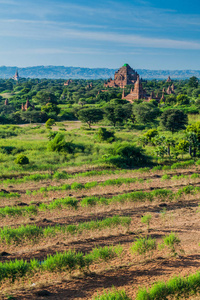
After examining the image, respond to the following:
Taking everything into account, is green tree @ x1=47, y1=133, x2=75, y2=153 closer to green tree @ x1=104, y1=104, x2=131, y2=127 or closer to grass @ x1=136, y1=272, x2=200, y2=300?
grass @ x1=136, y1=272, x2=200, y2=300

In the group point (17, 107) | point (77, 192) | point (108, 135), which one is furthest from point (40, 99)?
point (77, 192)

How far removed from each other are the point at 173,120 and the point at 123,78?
114 m

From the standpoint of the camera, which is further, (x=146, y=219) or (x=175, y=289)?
(x=146, y=219)

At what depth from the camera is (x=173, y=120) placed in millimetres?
40500

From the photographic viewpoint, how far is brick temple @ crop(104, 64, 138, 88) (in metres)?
146

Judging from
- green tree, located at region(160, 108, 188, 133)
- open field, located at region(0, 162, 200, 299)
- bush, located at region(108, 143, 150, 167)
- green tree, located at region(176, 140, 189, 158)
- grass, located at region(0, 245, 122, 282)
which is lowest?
open field, located at region(0, 162, 200, 299)

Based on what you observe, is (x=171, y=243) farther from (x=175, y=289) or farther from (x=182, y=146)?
(x=182, y=146)

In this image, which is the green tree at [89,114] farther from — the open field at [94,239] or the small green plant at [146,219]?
the small green plant at [146,219]

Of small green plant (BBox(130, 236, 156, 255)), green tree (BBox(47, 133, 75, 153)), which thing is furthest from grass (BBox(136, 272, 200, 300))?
green tree (BBox(47, 133, 75, 153))

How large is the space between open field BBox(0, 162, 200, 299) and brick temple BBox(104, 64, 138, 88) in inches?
5252

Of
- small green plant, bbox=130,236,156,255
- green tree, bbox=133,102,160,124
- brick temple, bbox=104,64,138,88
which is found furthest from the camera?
brick temple, bbox=104,64,138,88

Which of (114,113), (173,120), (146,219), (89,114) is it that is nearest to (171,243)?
(146,219)

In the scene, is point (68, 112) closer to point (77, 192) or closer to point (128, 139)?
point (128, 139)

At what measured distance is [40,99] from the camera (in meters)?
76.5
